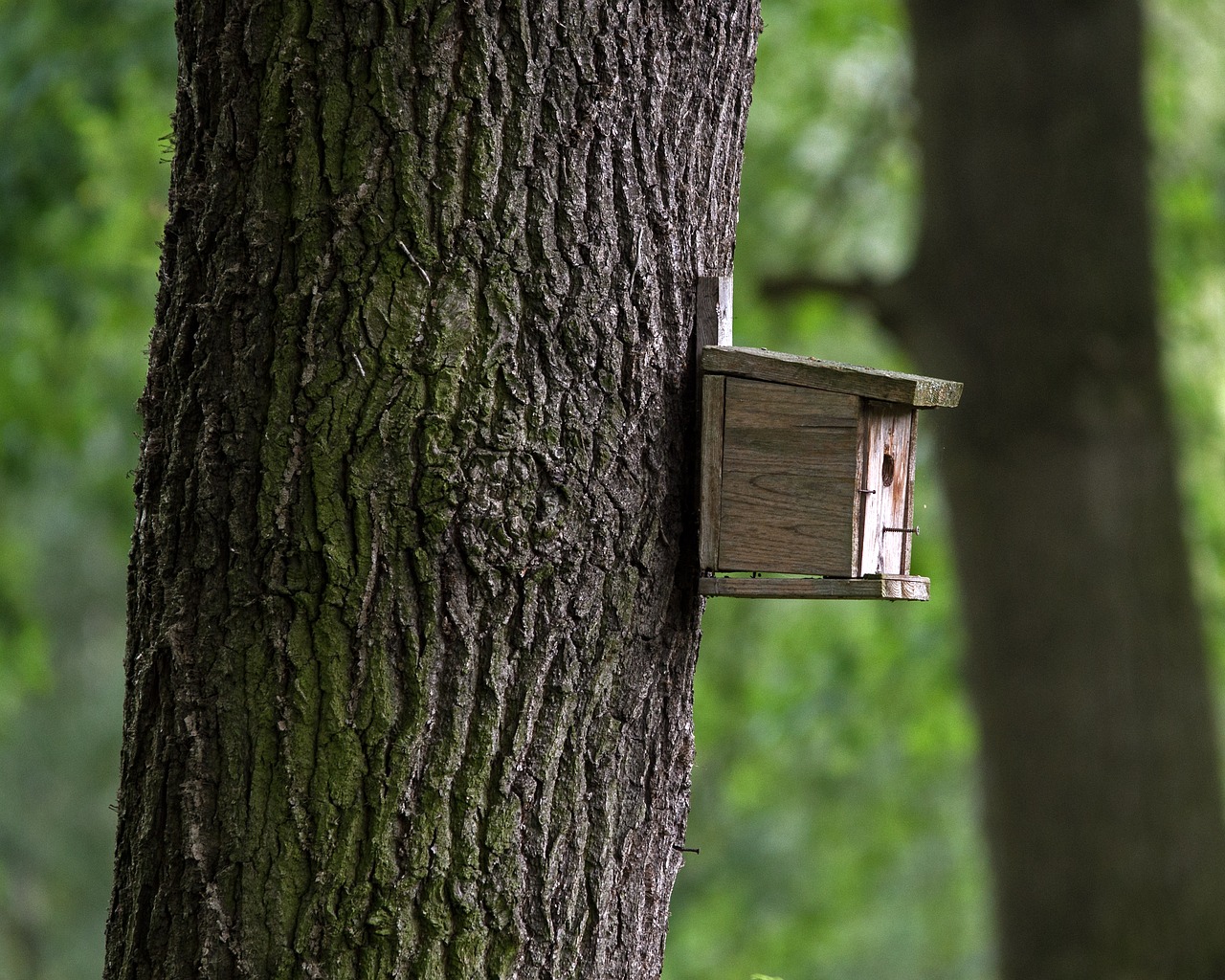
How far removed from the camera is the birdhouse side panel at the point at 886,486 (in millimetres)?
1884

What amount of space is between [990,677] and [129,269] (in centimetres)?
426

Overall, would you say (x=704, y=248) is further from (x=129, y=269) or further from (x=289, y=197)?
(x=129, y=269)

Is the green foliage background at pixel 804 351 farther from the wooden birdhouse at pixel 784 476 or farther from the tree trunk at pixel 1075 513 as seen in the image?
the wooden birdhouse at pixel 784 476

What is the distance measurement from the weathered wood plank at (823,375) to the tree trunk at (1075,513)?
3236 millimetres

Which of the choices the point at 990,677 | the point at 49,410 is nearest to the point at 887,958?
the point at 990,677

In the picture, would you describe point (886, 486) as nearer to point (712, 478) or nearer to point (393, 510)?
point (712, 478)

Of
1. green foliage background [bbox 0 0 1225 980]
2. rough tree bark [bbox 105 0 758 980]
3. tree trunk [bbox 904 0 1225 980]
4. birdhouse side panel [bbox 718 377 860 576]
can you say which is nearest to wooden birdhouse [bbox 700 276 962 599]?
birdhouse side panel [bbox 718 377 860 576]

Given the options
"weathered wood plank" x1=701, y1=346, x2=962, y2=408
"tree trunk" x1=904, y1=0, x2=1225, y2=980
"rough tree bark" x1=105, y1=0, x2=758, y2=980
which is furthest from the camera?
"tree trunk" x1=904, y1=0, x2=1225, y2=980

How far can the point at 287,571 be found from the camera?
1.67m

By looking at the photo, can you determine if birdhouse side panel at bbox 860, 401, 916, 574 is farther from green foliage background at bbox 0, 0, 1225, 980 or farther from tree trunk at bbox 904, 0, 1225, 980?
green foliage background at bbox 0, 0, 1225, 980

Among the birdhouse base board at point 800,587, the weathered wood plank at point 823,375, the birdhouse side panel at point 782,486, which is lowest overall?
the birdhouse base board at point 800,587

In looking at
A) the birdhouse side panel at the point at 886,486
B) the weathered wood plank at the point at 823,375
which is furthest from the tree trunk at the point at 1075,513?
the weathered wood plank at the point at 823,375

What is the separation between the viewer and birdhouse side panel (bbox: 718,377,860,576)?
1.86 m

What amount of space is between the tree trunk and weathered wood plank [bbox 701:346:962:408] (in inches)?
127
